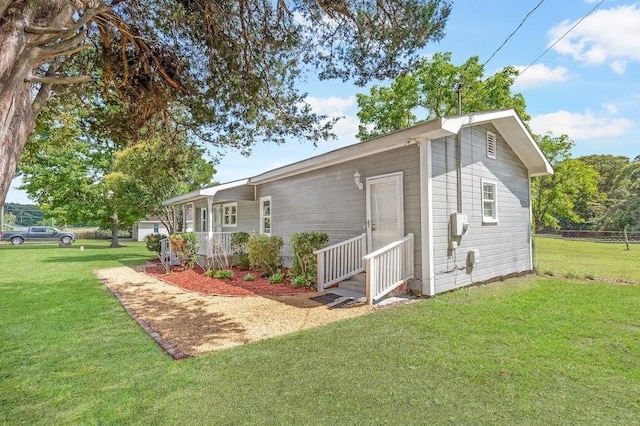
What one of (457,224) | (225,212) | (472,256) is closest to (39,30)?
(457,224)

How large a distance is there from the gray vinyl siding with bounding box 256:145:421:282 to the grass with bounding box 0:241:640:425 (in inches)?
93.2

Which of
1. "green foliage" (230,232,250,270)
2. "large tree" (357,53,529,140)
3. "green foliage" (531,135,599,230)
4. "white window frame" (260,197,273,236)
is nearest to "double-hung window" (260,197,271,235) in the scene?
"white window frame" (260,197,273,236)

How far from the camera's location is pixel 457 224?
6.68 meters

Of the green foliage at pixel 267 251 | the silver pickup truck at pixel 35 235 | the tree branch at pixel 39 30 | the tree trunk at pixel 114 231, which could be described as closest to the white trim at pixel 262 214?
the green foliage at pixel 267 251

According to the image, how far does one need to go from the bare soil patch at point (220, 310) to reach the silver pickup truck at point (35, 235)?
934 inches

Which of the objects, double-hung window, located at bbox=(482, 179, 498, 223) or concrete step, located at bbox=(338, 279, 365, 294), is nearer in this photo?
concrete step, located at bbox=(338, 279, 365, 294)

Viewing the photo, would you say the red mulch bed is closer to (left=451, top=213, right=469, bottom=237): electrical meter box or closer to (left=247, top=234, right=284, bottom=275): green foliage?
(left=247, top=234, right=284, bottom=275): green foliage

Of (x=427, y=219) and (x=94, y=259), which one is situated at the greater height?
(x=427, y=219)

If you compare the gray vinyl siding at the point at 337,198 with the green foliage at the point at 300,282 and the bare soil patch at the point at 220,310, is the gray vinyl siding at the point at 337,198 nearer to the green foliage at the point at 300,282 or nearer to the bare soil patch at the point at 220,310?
the green foliage at the point at 300,282

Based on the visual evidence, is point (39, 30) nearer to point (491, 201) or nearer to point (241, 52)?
point (241, 52)

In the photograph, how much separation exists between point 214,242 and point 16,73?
8.94m

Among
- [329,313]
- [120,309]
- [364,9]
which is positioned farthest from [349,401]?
[364,9]

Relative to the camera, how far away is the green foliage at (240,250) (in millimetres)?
10766

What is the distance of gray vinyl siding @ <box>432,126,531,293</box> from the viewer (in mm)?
6566
